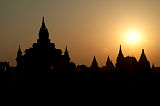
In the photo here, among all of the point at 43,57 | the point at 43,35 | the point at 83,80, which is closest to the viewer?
the point at 83,80

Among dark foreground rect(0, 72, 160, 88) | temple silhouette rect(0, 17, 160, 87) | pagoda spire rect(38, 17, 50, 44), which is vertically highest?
pagoda spire rect(38, 17, 50, 44)

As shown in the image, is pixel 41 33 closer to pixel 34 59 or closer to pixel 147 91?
pixel 34 59

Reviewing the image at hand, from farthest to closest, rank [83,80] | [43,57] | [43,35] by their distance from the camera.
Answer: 1. [43,35]
2. [43,57]
3. [83,80]

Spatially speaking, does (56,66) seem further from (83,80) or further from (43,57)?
(83,80)

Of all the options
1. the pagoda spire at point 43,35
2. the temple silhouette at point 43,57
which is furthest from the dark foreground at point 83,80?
the pagoda spire at point 43,35

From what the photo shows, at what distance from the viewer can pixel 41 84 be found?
1304 inches

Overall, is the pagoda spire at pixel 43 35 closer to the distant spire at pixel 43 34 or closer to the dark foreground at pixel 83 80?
the distant spire at pixel 43 34

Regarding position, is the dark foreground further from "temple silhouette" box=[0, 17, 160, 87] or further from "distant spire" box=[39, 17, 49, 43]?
"distant spire" box=[39, 17, 49, 43]

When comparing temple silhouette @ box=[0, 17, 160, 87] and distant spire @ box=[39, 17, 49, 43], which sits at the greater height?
distant spire @ box=[39, 17, 49, 43]

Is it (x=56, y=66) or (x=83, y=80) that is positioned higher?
(x=56, y=66)

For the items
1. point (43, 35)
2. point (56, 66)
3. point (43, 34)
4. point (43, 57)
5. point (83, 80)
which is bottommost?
point (83, 80)

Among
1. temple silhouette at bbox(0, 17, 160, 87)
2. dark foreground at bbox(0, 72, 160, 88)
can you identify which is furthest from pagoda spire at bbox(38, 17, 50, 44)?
dark foreground at bbox(0, 72, 160, 88)

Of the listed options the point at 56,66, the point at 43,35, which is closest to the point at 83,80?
the point at 56,66

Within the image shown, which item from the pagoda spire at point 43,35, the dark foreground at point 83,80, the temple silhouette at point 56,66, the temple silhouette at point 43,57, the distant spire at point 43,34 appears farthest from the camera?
the distant spire at point 43,34
